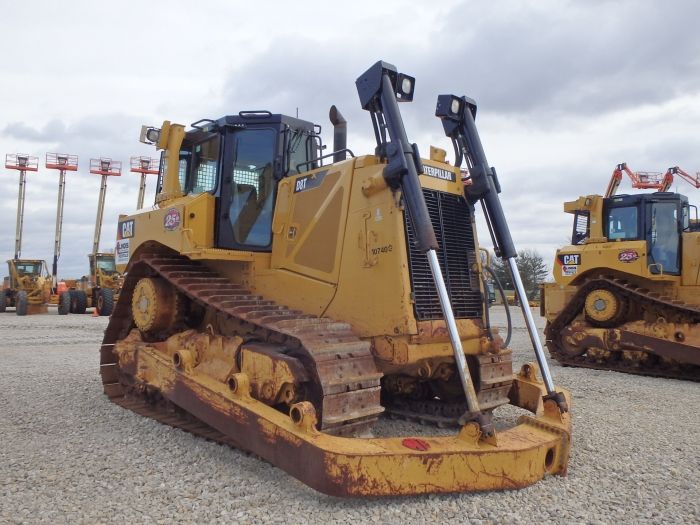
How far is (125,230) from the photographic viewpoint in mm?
7344

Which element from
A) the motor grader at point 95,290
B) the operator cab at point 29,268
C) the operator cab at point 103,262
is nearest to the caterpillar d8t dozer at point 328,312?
the motor grader at point 95,290

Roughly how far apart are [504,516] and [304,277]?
2.73 m

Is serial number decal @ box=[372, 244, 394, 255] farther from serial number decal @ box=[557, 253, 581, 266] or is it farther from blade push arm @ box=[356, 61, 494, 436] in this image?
serial number decal @ box=[557, 253, 581, 266]

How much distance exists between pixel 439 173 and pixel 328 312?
160 cm

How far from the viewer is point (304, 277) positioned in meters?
5.47

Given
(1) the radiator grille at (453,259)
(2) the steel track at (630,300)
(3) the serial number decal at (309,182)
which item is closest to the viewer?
(1) the radiator grille at (453,259)

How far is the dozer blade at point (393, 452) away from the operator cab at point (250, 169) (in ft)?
6.16

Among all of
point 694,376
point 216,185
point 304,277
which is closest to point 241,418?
point 304,277

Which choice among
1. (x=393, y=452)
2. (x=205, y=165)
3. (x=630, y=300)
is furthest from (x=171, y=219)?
(x=630, y=300)

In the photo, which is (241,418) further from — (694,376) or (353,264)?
(694,376)

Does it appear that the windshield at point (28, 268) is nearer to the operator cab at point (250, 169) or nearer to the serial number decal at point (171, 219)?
the serial number decal at point (171, 219)

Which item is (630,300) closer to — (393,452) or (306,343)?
(306,343)

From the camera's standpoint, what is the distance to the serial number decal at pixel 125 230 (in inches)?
283

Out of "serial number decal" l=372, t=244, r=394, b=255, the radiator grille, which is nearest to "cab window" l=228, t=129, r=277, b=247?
"serial number decal" l=372, t=244, r=394, b=255
